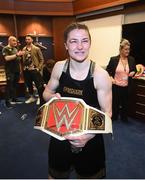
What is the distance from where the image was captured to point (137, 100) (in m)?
3.46

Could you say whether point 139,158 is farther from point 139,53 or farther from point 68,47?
point 139,53

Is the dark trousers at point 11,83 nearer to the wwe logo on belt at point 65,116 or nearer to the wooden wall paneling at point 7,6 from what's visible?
the wooden wall paneling at point 7,6

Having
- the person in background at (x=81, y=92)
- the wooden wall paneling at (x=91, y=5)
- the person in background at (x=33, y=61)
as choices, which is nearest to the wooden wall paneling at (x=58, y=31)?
the wooden wall paneling at (x=91, y=5)

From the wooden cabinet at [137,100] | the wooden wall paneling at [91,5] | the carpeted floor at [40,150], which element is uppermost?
the wooden wall paneling at [91,5]

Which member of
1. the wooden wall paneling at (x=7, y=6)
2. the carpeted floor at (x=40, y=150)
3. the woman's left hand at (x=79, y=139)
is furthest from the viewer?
the wooden wall paneling at (x=7, y=6)

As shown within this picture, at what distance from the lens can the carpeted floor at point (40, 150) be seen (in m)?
2.10

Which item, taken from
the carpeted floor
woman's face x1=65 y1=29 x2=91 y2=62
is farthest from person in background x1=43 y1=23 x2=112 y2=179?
the carpeted floor

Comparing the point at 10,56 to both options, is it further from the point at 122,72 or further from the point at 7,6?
the point at 122,72

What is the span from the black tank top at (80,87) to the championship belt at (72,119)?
7cm

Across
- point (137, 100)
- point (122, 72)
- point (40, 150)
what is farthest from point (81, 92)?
point (137, 100)

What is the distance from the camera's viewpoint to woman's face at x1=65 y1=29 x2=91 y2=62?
107 centimetres

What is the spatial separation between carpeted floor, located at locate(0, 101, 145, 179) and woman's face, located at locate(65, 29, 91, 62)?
1.18m

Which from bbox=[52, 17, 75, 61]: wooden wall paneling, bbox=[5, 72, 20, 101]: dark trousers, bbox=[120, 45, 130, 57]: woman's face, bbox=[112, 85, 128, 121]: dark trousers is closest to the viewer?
bbox=[120, 45, 130, 57]: woman's face

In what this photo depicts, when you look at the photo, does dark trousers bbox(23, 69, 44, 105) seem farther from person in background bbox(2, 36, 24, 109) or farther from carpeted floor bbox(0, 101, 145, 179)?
carpeted floor bbox(0, 101, 145, 179)
